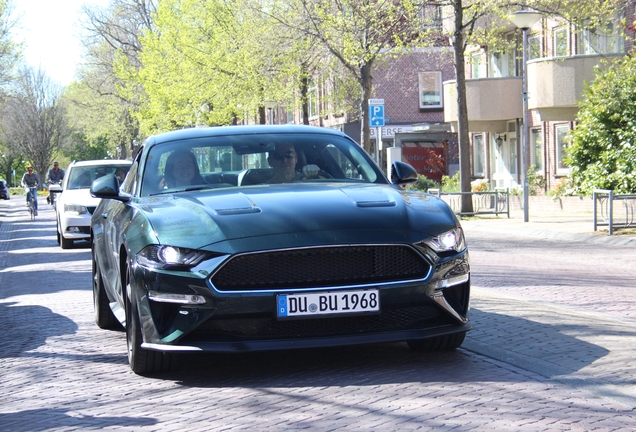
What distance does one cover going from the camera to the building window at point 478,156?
4344 cm

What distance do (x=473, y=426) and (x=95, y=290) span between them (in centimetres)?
497

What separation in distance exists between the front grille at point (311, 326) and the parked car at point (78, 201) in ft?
43.1

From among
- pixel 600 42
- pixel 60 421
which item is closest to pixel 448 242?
pixel 60 421

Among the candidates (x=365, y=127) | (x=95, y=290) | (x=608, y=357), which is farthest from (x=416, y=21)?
(x=608, y=357)

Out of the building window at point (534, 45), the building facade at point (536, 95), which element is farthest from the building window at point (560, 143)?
the building window at point (534, 45)

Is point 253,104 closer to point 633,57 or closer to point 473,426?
point 633,57

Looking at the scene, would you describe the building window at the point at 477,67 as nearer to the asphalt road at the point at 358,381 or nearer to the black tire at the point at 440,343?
the asphalt road at the point at 358,381

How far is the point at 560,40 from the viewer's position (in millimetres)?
34688

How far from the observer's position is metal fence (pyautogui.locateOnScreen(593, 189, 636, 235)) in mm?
18969

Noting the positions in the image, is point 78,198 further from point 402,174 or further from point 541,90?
A: point 541,90

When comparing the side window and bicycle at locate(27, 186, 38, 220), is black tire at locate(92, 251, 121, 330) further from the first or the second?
bicycle at locate(27, 186, 38, 220)

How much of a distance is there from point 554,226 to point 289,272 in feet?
55.6

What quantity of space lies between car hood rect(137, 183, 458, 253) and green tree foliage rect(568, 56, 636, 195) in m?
18.6

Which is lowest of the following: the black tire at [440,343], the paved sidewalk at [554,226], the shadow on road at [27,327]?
the paved sidewalk at [554,226]
